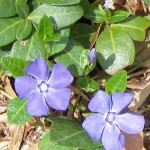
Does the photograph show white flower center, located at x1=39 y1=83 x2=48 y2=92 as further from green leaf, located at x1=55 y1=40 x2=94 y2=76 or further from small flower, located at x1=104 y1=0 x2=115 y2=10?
small flower, located at x1=104 y1=0 x2=115 y2=10

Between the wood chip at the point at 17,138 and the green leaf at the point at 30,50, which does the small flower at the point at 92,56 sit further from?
the wood chip at the point at 17,138

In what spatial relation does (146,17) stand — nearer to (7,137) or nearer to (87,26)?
(87,26)

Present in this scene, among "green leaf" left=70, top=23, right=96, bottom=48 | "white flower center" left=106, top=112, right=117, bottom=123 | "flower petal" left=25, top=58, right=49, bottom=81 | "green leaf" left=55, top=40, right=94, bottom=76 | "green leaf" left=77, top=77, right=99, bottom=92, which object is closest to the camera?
"flower petal" left=25, top=58, right=49, bottom=81

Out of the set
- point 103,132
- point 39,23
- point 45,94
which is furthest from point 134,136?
point 39,23

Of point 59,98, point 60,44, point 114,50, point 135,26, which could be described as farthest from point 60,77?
point 135,26

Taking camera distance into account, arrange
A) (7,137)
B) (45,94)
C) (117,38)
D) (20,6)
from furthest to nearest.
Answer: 1. (7,137)
2. (117,38)
3. (20,6)
4. (45,94)

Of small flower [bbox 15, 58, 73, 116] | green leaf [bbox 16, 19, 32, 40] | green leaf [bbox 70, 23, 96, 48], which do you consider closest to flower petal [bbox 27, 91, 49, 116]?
small flower [bbox 15, 58, 73, 116]
